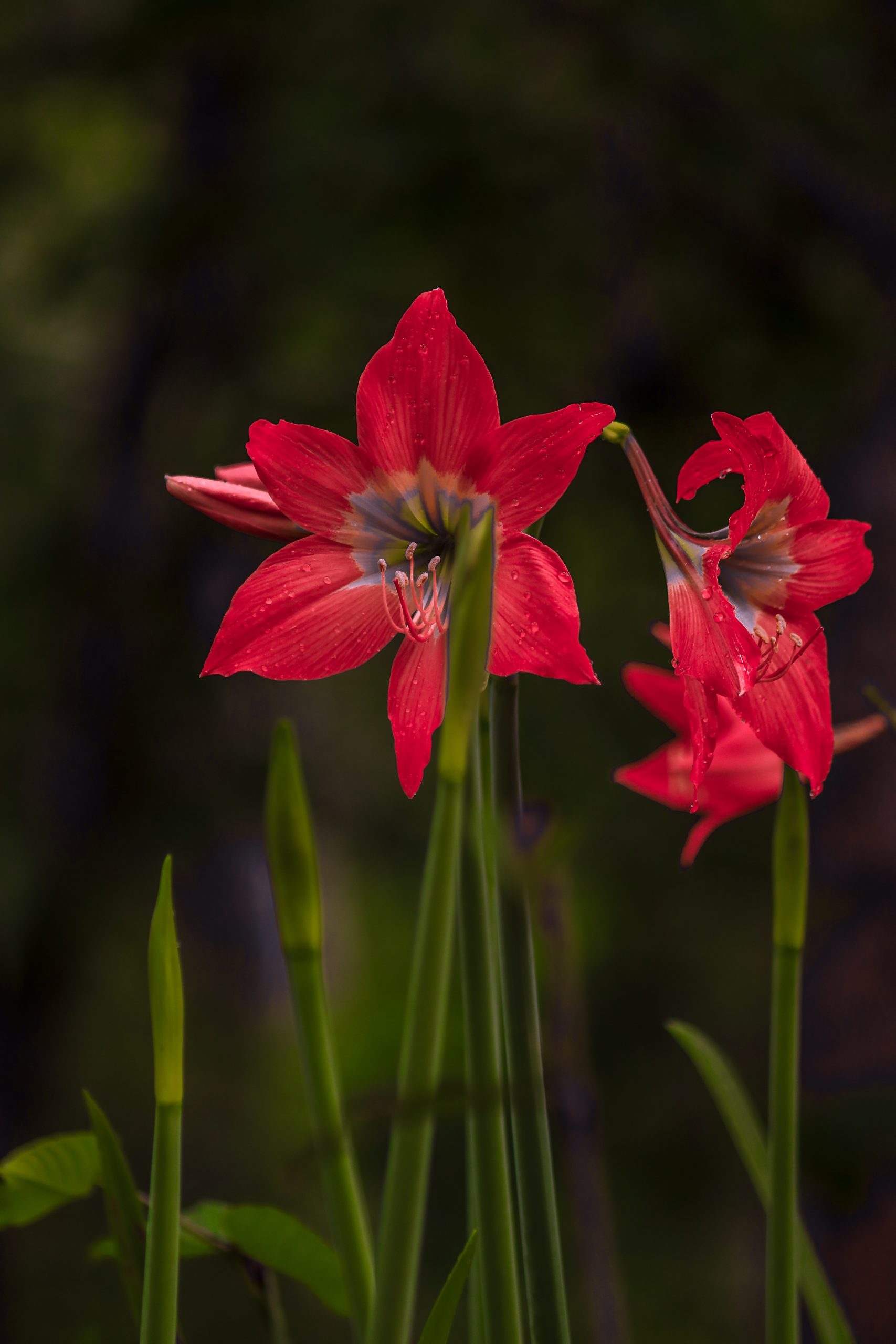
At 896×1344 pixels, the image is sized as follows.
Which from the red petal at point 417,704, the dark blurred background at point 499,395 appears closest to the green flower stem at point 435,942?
the red petal at point 417,704

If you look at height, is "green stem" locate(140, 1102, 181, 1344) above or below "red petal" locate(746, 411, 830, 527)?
below

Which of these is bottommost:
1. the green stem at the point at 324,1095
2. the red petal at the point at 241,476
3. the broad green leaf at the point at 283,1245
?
the broad green leaf at the point at 283,1245

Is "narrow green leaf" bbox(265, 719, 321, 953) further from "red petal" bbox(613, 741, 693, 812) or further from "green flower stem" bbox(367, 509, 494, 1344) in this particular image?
"red petal" bbox(613, 741, 693, 812)

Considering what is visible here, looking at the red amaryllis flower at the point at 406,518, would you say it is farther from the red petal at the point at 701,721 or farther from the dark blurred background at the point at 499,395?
the dark blurred background at the point at 499,395

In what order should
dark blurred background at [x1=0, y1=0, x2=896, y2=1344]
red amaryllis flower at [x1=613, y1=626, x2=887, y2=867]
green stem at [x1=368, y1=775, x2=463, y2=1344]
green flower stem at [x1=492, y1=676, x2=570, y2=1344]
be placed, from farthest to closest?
dark blurred background at [x1=0, y1=0, x2=896, y2=1344] → red amaryllis flower at [x1=613, y1=626, x2=887, y2=867] → green flower stem at [x1=492, y1=676, x2=570, y2=1344] → green stem at [x1=368, y1=775, x2=463, y2=1344]

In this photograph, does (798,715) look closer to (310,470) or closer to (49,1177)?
(310,470)

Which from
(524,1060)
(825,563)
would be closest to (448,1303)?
(524,1060)

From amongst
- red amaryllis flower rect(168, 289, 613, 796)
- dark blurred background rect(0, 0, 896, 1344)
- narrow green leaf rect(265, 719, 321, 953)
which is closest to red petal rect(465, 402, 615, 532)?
red amaryllis flower rect(168, 289, 613, 796)
